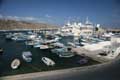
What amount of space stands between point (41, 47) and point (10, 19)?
0.59 m

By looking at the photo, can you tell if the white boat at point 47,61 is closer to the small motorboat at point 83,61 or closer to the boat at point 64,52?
the boat at point 64,52

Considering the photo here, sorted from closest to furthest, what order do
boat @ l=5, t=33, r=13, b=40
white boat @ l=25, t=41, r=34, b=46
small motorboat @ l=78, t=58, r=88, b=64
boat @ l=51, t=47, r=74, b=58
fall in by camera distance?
boat @ l=5, t=33, r=13, b=40
white boat @ l=25, t=41, r=34, b=46
boat @ l=51, t=47, r=74, b=58
small motorboat @ l=78, t=58, r=88, b=64

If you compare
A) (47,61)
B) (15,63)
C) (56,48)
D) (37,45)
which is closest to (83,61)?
(56,48)

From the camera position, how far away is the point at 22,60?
9.66 ft

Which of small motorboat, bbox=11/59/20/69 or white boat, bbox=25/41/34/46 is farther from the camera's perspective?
white boat, bbox=25/41/34/46

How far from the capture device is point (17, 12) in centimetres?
297

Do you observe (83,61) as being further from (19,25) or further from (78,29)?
(19,25)

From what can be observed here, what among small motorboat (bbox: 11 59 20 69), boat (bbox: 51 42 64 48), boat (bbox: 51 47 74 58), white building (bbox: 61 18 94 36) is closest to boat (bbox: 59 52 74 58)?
boat (bbox: 51 47 74 58)

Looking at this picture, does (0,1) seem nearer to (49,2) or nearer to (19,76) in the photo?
(49,2)

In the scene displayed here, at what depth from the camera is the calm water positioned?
9.32ft

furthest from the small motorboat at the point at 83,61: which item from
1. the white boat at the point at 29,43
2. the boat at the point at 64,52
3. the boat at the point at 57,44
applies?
the white boat at the point at 29,43

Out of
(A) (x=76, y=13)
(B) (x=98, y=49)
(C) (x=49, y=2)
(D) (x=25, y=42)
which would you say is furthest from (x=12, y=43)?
(B) (x=98, y=49)

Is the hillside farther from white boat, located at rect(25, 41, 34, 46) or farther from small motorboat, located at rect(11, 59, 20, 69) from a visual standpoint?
small motorboat, located at rect(11, 59, 20, 69)

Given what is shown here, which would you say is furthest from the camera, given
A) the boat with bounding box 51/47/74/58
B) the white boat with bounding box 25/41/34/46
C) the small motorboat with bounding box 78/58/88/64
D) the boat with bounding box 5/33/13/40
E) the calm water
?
the small motorboat with bounding box 78/58/88/64
